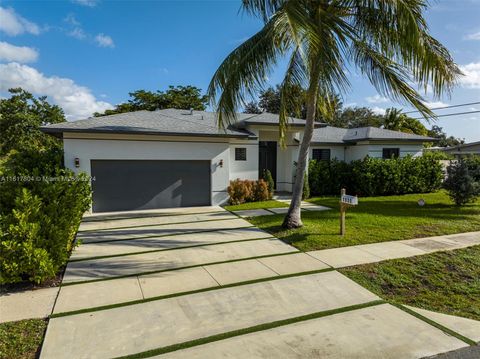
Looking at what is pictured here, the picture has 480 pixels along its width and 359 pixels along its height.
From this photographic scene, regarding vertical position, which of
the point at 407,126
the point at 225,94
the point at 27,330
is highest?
the point at 407,126

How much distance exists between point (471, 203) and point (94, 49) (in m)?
17.8

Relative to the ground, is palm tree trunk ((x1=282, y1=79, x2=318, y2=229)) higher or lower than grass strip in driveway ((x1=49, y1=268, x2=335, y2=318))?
higher

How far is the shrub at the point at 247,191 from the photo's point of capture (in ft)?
44.6

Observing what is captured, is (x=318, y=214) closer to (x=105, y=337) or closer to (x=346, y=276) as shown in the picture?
(x=346, y=276)

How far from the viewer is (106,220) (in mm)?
10484

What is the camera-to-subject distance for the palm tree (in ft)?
22.0

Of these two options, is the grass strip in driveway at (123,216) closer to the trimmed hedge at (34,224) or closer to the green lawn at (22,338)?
the trimmed hedge at (34,224)

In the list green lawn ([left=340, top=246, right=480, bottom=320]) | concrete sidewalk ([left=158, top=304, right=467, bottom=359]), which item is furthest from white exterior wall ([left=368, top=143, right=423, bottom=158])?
concrete sidewalk ([left=158, top=304, right=467, bottom=359])

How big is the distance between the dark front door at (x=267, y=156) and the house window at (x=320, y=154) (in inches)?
98.4

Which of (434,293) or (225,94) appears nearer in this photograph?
(434,293)

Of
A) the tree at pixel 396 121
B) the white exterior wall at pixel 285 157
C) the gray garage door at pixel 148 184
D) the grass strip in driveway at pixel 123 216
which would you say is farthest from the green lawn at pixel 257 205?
the tree at pixel 396 121

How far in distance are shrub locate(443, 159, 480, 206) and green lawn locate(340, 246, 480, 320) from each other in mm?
6200

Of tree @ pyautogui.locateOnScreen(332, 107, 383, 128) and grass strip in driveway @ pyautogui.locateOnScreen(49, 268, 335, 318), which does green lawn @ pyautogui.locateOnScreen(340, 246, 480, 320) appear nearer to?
grass strip in driveway @ pyautogui.locateOnScreen(49, 268, 335, 318)

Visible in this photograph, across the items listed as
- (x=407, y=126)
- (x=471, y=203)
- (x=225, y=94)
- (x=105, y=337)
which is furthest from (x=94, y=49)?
(x=407, y=126)
